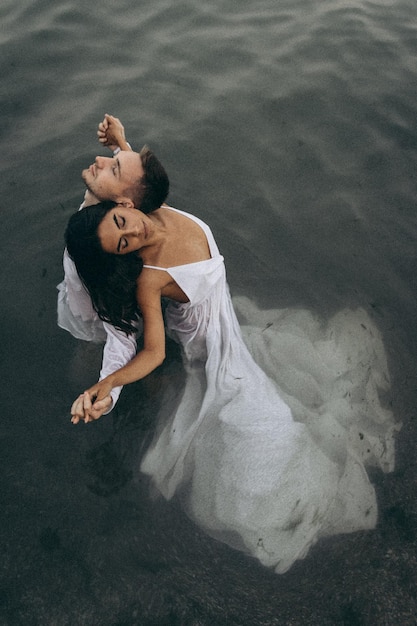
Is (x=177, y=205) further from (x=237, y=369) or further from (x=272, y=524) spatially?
(x=272, y=524)

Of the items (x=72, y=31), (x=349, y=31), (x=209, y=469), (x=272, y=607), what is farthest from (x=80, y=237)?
(x=349, y=31)

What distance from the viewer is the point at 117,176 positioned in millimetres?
3246

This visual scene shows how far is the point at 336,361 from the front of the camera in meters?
3.90

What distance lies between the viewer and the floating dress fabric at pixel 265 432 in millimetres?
3029

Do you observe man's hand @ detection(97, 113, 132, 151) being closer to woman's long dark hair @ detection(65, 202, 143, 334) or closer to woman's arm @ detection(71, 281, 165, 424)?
woman's long dark hair @ detection(65, 202, 143, 334)

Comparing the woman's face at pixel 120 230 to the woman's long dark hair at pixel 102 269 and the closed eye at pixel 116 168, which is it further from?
the closed eye at pixel 116 168

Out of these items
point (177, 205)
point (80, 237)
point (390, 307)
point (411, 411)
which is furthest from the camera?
point (177, 205)

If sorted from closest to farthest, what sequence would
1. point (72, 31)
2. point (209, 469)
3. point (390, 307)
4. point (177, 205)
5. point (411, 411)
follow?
point (209, 469) → point (411, 411) → point (390, 307) → point (177, 205) → point (72, 31)

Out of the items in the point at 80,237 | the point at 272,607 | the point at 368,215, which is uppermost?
the point at 80,237

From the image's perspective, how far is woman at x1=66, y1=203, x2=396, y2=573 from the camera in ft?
9.86

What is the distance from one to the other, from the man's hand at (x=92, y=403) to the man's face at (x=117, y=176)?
48.4 inches

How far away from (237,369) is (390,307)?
70.7 inches

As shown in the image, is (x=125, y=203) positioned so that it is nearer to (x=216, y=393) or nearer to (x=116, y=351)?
(x=116, y=351)

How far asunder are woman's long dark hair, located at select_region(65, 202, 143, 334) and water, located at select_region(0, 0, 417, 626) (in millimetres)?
786
